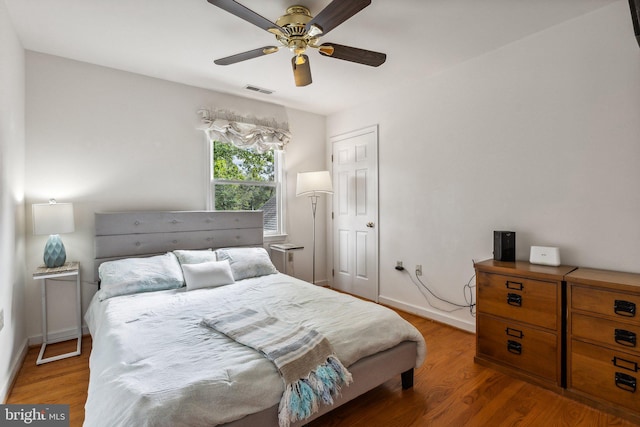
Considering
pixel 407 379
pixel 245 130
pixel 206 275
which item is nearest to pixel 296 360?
pixel 407 379

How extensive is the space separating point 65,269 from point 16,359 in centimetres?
72

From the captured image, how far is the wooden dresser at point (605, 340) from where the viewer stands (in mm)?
1856

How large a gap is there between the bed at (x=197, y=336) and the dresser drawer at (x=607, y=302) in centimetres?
105

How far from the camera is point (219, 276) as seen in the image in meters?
2.93

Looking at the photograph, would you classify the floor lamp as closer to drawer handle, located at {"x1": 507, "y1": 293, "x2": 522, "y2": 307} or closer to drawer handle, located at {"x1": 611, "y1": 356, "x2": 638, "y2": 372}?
drawer handle, located at {"x1": 507, "y1": 293, "x2": 522, "y2": 307}

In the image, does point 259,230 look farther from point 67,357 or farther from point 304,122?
point 67,357

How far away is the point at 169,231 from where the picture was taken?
3.33m

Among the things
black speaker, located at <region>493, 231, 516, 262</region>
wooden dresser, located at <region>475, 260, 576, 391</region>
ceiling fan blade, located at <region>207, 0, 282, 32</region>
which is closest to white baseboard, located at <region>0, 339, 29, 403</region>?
ceiling fan blade, located at <region>207, 0, 282, 32</region>

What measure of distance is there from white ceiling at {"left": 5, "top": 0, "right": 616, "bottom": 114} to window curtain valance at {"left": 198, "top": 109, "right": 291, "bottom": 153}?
439 mm

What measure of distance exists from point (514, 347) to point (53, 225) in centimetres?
379

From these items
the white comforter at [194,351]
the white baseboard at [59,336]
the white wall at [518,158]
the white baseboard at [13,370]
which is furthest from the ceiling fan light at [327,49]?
the white baseboard at [59,336]

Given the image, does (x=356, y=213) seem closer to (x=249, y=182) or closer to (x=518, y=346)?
(x=249, y=182)

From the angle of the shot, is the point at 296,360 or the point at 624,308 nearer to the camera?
the point at 296,360

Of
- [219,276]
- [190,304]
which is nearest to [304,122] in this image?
[219,276]
